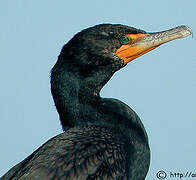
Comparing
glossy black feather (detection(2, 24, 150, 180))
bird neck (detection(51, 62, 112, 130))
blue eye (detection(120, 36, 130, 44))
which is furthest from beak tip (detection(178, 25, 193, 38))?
bird neck (detection(51, 62, 112, 130))

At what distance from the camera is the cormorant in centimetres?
816

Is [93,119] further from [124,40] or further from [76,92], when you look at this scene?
[124,40]

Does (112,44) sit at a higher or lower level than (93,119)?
higher

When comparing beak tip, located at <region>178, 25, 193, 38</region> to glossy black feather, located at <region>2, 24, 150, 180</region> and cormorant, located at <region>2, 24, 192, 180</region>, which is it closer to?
cormorant, located at <region>2, 24, 192, 180</region>

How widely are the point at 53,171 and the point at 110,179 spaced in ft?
2.04

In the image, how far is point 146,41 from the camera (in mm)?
8953

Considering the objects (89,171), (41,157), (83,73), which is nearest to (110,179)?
(89,171)

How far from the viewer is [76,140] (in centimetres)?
829

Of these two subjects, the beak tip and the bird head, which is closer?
the bird head

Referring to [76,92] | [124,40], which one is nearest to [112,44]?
[124,40]

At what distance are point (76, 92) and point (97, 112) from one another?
335 mm

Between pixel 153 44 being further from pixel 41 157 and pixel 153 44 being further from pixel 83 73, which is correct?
pixel 41 157

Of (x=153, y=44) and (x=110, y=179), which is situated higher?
(x=153, y=44)

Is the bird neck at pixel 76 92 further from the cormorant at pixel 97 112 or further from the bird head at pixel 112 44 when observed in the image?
the bird head at pixel 112 44
